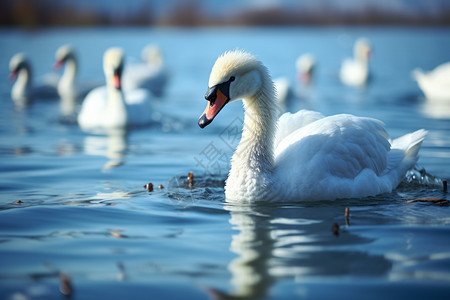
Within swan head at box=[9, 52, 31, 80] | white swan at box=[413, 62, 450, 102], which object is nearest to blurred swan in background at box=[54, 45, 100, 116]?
swan head at box=[9, 52, 31, 80]

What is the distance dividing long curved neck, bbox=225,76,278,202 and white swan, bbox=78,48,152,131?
6.10 meters

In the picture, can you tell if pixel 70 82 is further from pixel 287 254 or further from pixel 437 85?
pixel 287 254

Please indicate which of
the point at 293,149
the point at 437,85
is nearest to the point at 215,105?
the point at 293,149

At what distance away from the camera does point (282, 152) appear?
6.76 m

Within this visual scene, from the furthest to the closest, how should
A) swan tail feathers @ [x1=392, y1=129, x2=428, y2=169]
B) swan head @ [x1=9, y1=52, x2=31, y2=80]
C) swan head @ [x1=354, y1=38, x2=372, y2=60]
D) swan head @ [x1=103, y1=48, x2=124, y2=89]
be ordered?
swan head @ [x1=354, y1=38, x2=372, y2=60] < swan head @ [x1=9, y1=52, x2=31, y2=80] < swan head @ [x1=103, y1=48, x2=124, y2=89] < swan tail feathers @ [x1=392, y1=129, x2=428, y2=169]

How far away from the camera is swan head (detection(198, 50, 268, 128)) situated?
20.3ft

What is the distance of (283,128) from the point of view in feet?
24.3

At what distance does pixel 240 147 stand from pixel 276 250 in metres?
1.79

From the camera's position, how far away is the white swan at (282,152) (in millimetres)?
6309

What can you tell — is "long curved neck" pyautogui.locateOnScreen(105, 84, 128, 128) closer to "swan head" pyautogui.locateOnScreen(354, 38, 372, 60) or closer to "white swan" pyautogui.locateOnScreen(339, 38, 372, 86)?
"white swan" pyautogui.locateOnScreen(339, 38, 372, 86)

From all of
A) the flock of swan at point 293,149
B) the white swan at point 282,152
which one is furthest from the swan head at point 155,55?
the white swan at point 282,152

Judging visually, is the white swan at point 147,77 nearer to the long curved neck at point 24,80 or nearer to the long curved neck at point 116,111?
the long curved neck at point 24,80

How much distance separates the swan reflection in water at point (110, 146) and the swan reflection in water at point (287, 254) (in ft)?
11.1

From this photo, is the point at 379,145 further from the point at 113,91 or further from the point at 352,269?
the point at 113,91
